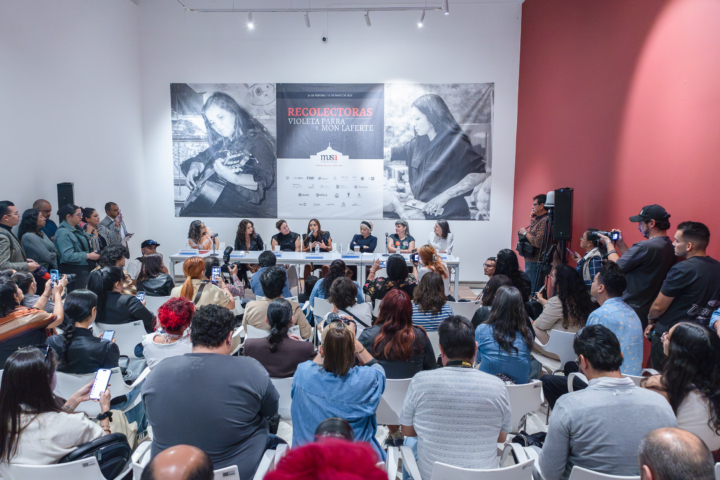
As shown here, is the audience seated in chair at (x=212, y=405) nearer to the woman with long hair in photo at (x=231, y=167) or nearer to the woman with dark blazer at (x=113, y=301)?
the woman with dark blazer at (x=113, y=301)

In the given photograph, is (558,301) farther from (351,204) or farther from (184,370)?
(351,204)

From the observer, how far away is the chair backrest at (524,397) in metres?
2.39

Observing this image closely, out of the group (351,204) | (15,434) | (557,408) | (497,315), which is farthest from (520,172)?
(15,434)

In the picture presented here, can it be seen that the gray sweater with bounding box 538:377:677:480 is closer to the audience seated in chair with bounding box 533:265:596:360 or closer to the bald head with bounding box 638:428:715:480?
the bald head with bounding box 638:428:715:480

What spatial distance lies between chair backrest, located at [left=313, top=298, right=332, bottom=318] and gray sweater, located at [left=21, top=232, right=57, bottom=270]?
311cm

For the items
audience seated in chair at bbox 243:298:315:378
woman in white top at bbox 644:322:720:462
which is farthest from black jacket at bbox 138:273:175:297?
woman in white top at bbox 644:322:720:462

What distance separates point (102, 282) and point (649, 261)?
4.06 m

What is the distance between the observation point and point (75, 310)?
263cm

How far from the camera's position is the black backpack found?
1.80 metres

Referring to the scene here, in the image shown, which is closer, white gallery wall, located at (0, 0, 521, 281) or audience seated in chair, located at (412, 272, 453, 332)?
audience seated in chair, located at (412, 272, 453, 332)

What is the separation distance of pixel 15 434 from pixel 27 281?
1943mm

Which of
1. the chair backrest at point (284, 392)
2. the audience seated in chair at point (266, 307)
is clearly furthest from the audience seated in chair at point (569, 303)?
the chair backrest at point (284, 392)

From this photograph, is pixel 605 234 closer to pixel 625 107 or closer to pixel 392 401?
pixel 625 107

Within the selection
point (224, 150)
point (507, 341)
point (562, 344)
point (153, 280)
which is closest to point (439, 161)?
point (224, 150)
